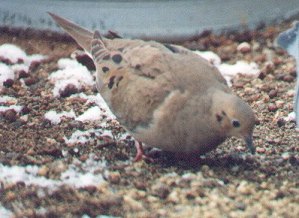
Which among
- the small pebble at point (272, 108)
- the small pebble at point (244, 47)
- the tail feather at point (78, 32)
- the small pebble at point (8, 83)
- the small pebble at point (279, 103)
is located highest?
the tail feather at point (78, 32)

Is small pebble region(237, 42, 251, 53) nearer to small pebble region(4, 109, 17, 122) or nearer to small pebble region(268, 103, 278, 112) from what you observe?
small pebble region(268, 103, 278, 112)

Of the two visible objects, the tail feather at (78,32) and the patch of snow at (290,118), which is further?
the patch of snow at (290,118)

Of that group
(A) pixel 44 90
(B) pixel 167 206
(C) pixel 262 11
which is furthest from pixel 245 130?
(C) pixel 262 11

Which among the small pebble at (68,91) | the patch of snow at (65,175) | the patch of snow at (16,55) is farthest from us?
the patch of snow at (16,55)

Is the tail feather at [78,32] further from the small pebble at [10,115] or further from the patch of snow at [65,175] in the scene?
the patch of snow at [65,175]

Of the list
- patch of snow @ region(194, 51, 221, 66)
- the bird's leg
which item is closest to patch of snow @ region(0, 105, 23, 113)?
the bird's leg

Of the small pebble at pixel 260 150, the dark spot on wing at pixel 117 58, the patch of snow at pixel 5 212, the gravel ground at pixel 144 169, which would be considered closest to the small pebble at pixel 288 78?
the gravel ground at pixel 144 169

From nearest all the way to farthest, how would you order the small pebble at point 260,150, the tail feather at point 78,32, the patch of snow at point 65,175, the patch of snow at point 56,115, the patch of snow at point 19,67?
the patch of snow at point 65,175 → the small pebble at point 260,150 → the tail feather at point 78,32 → the patch of snow at point 56,115 → the patch of snow at point 19,67

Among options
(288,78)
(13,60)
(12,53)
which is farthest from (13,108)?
(288,78)
